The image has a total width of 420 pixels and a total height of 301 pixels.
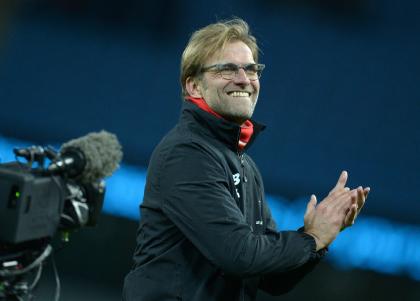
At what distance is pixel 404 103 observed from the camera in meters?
4.56

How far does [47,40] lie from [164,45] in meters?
0.80

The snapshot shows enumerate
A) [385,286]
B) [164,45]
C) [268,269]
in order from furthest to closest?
[164,45]
[385,286]
[268,269]

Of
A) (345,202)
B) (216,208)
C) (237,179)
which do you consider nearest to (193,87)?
(237,179)

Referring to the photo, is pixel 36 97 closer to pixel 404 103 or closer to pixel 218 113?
pixel 404 103

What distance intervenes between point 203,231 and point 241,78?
557 millimetres

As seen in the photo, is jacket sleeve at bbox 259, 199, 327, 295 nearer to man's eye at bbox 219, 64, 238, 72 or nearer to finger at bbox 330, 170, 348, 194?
finger at bbox 330, 170, 348, 194

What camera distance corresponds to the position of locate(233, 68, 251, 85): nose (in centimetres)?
260

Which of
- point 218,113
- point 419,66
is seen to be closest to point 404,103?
point 419,66

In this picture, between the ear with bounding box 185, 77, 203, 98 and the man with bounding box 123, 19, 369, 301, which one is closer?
the man with bounding box 123, 19, 369, 301

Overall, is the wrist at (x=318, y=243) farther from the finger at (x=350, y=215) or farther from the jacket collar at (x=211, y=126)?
the jacket collar at (x=211, y=126)

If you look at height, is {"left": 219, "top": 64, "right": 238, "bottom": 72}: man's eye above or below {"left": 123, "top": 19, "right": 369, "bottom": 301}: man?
above

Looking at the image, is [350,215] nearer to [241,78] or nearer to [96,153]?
[241,78]

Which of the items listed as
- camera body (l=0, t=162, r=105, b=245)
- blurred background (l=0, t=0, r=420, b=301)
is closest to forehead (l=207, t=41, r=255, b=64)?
camera body (l=0, t=162, r=105, b=245)

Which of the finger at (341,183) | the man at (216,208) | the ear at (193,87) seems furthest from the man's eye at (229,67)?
the finger at (341,183)
